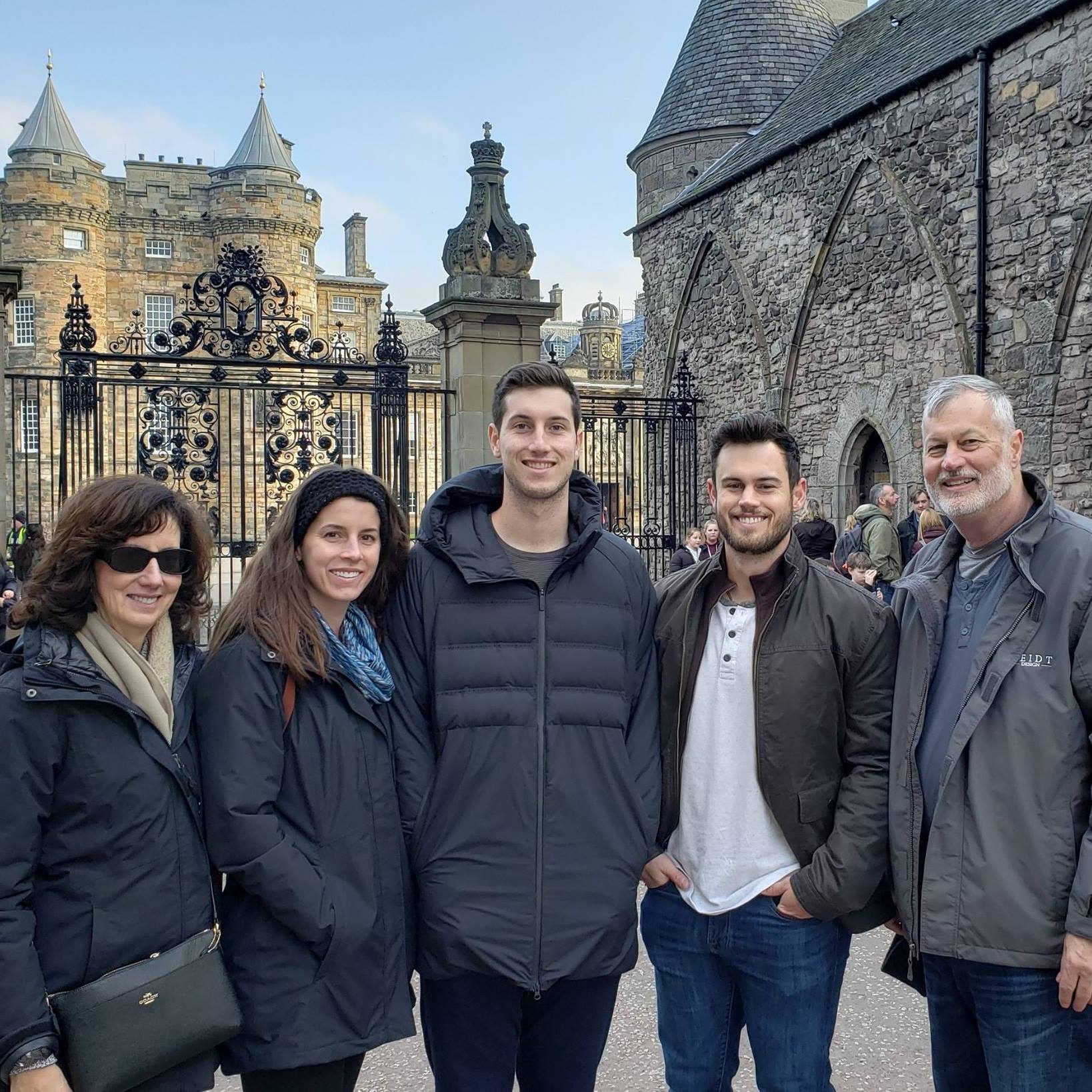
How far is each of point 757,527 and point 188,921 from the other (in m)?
1.50

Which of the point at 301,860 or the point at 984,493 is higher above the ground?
the point at 984,493

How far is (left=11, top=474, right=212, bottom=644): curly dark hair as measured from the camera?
6.72ft

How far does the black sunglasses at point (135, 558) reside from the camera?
2.10 metres

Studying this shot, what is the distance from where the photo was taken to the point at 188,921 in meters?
2.04

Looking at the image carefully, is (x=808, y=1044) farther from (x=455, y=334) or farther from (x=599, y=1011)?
(x=455, y=334)

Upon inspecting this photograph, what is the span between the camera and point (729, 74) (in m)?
20.6

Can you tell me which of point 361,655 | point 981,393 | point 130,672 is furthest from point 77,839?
point 981,393

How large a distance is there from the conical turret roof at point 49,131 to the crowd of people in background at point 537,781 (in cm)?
3937

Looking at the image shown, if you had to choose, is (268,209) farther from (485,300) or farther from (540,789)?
(540,789)

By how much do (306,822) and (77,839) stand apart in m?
0.44

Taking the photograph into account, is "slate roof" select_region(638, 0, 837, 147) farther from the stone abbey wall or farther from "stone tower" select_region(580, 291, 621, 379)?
"stone tower" select_region(580, 291, 621, 379)

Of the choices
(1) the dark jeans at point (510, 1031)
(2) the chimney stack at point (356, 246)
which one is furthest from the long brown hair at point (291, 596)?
(2) the chimney stack at point (356, 246)

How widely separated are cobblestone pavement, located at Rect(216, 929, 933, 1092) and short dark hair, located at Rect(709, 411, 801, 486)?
196 centimetres

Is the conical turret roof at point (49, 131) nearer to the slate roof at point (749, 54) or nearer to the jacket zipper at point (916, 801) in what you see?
the slate roof at point (749, 54)
